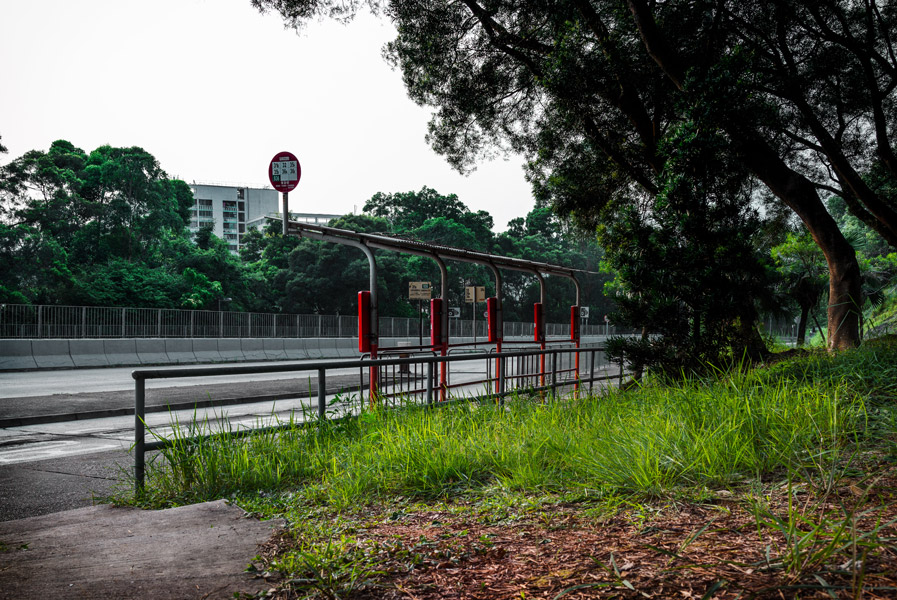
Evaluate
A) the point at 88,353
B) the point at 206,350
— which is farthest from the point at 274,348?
the point at 88,353

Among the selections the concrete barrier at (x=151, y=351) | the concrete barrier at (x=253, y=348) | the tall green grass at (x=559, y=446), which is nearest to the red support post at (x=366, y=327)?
the tall green grass at (x=559, y=446)

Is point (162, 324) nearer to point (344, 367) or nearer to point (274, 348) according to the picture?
point (274, 348)

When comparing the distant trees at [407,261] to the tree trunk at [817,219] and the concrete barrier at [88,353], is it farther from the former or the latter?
the tree trunk at [817,219]

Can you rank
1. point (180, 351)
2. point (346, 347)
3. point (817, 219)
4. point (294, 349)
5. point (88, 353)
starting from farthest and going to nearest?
1. point (346, 347)
2. point (294, 349)
3. point (180, 351)
4. point (88, 353)
5. point (817, 219)

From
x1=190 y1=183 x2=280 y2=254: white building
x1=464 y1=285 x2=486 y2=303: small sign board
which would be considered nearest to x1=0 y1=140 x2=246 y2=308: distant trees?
x1=464 y1=285 x2=486 y2=303: small sign board

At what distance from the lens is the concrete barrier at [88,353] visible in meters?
21.5

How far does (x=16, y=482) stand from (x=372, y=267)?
16.3 ft

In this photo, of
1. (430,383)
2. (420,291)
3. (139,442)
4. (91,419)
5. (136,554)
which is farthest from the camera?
(420,291)

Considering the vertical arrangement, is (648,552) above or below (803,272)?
below

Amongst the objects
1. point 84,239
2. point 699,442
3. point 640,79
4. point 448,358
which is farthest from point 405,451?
point 84,239

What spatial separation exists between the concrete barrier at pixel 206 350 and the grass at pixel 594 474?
20.8 metres

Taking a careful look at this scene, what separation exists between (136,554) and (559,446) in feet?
8.61

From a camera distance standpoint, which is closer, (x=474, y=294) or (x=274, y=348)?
(x=474, y=294)

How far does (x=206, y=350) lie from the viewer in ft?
85.7
